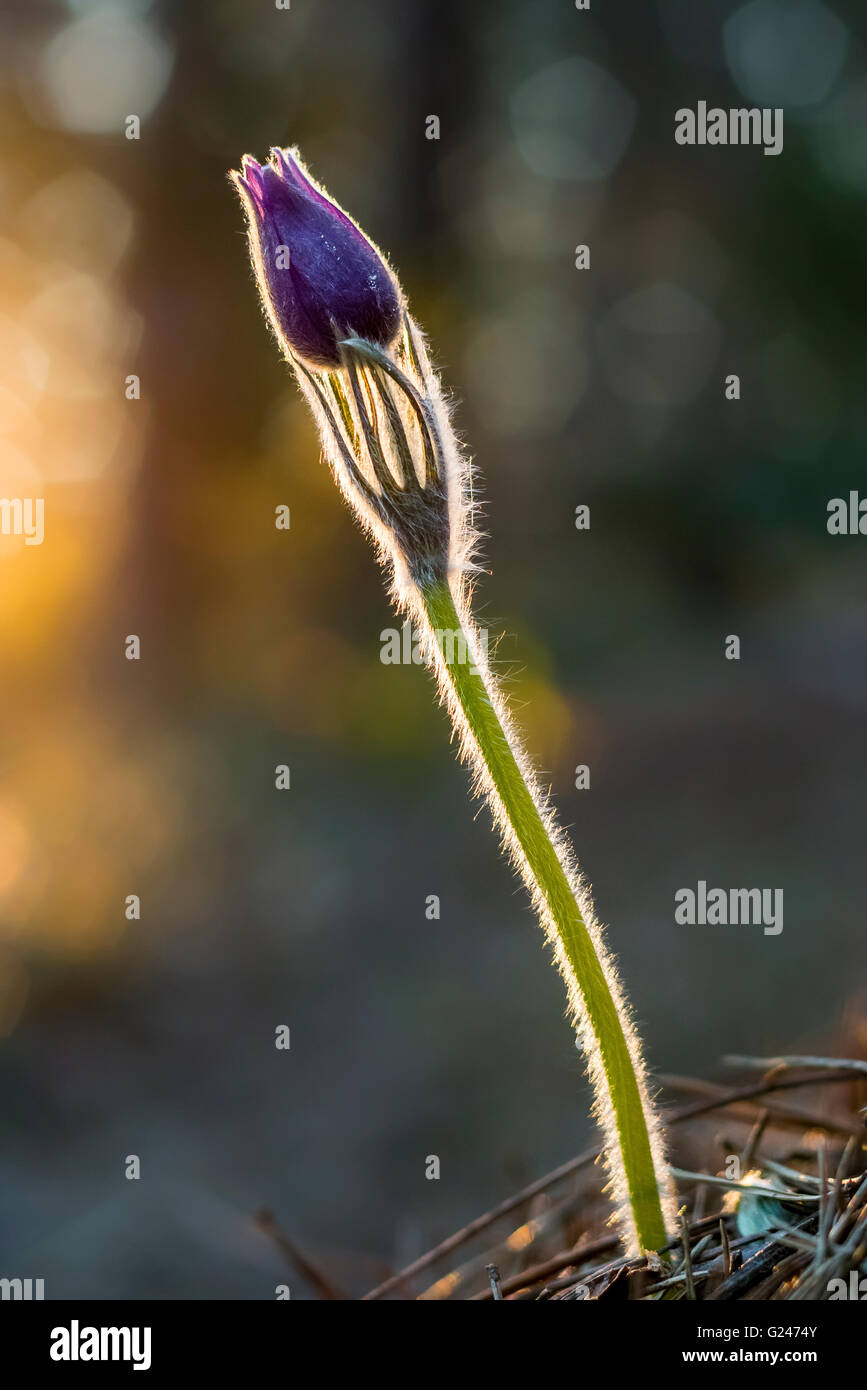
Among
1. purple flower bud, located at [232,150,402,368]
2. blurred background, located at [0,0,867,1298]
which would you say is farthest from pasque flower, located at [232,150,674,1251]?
blurred background, located at [0,0,867,1298]

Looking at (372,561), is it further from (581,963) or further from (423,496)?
(581,963)

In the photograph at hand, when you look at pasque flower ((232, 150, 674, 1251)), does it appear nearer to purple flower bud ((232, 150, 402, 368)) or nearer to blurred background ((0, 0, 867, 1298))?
purple flower bud ((232, 150, 402, 368))

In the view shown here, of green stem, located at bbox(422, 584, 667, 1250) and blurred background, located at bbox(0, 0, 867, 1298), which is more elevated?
blurred background, located at bbox(0, 0, 867, 1298)

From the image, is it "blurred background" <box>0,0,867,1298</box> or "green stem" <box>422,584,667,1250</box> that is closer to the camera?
"green stem" <box>422,584,667,1250</box>

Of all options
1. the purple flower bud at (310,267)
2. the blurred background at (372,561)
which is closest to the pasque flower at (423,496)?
the purple flower bud at (310,267)

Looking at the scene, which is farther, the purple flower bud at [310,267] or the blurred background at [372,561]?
the blurred background at [372,561]

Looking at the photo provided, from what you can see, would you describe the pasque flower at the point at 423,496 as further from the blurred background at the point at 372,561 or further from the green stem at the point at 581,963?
the blurred background at the point at 372,561
